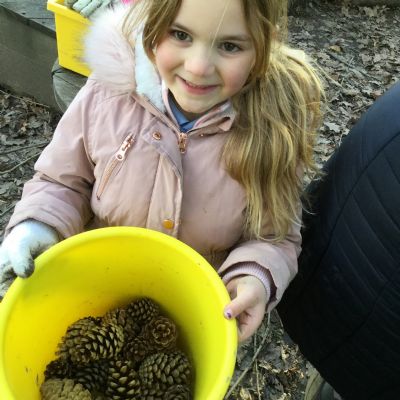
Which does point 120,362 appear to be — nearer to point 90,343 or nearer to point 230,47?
point 90,343

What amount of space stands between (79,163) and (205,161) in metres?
0.32

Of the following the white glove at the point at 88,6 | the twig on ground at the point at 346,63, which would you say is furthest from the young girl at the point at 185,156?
the twig on ground at the point at 346,63

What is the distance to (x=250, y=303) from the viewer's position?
3.69 feet

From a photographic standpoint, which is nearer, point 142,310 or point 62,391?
point 62,391

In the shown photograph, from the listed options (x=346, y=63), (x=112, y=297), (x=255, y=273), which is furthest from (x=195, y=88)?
(x=346, y=63)

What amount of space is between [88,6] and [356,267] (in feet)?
5.10

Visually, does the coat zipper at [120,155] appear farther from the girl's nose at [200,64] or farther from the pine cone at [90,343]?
the pine cone at [90,343]

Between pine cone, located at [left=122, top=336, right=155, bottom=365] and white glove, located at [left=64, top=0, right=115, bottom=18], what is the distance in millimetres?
1402

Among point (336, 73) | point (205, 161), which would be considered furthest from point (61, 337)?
point (336, 73)

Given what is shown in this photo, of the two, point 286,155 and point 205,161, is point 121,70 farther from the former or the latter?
point 286,155

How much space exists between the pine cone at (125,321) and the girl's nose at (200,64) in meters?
0.59

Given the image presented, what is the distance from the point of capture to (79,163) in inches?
52.0

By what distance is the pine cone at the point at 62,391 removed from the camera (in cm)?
108

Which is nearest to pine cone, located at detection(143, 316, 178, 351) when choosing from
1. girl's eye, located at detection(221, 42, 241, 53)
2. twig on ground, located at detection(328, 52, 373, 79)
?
girl's eye, located at detection(221, 42, 241, 53)
